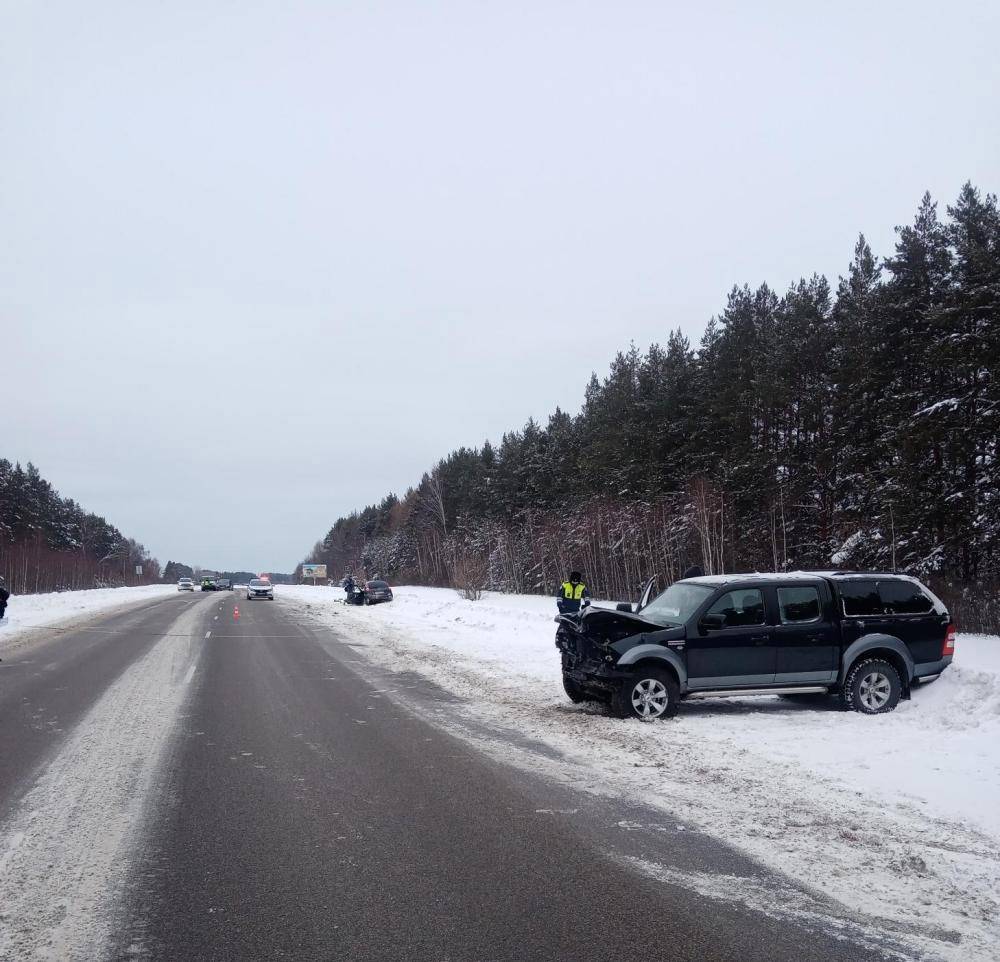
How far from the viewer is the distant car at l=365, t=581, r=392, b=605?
151 ft

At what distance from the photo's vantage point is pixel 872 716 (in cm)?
949

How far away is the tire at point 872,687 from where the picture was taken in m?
9.71

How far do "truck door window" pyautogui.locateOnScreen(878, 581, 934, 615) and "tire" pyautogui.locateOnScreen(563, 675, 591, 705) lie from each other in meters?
4.04

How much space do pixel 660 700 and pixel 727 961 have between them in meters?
6.01

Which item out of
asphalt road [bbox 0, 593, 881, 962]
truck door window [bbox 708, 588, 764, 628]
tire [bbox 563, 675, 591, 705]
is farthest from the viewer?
tire [bbox 563, 675, 591, 705]

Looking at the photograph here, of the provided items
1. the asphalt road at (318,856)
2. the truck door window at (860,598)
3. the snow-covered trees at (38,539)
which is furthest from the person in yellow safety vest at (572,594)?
the snow-covered trees at (38,539)

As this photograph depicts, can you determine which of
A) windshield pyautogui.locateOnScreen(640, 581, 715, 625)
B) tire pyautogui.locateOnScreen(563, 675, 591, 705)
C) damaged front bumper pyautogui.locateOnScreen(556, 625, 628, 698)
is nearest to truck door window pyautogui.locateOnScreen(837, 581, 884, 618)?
windshield pyautogui.locateOnScreen(640, 581, 715, 625)

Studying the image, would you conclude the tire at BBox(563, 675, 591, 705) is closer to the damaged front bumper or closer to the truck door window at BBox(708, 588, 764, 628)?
the damaged front bumper

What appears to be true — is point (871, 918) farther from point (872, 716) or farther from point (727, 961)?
point (872, 716)

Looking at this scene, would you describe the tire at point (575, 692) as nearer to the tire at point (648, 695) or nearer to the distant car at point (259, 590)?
the tire at point (648, 695)

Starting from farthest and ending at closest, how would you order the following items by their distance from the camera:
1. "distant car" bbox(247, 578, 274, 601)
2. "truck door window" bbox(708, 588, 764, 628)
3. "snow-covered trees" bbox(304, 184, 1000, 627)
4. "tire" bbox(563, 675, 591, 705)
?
"distant car" bbox(247, 578, 274, 601)
"snow-covered trees" bbox(304, 184, 1000, 627)
"tire" bbox(563, 675, 591, 705)
"truck door window" bbox(708, 588, 764, 628)

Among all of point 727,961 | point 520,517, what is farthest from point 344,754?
point 520,517

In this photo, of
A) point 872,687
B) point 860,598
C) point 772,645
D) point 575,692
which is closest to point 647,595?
point 575,692

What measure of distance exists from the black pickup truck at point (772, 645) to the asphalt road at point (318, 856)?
2421mm
